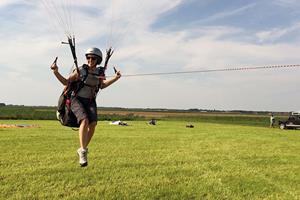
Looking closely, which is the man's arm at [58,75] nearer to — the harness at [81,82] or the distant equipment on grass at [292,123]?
the harness at [81,82]

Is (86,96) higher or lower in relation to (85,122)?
higher

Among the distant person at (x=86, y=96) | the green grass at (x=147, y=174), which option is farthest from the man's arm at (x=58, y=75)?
the green grass at (x=147, y=174)

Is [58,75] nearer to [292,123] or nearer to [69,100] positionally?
[69,100]

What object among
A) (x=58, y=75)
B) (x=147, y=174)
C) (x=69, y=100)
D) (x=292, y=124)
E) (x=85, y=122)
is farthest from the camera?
(x=292, y=124)

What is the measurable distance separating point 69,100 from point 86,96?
298 millimetres

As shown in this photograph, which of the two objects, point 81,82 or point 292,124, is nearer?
point 81,82

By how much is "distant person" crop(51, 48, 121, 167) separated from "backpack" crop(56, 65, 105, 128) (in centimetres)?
2

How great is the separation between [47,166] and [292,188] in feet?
22.0

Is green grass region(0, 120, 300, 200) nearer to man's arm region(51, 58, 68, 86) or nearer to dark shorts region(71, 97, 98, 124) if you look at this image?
dark shorts region(71, 97, 98, 124)

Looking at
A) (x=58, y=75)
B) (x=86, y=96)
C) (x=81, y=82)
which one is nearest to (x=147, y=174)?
(x=86, y=96)

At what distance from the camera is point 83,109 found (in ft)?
23.4

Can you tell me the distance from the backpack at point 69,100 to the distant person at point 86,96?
0.02 meters

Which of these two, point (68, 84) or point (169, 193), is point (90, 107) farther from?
point (169, 193)

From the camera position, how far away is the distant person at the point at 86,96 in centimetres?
702
